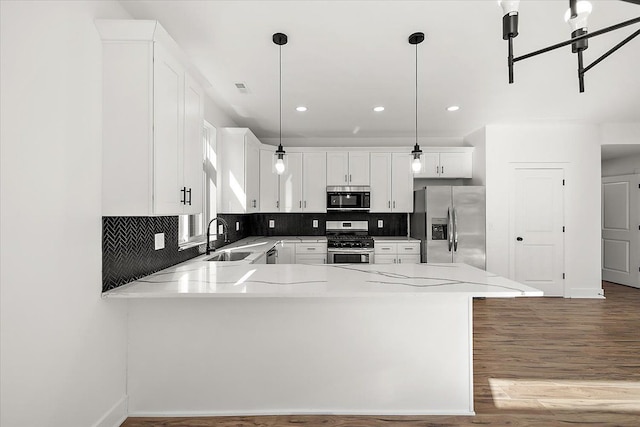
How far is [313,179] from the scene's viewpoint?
5.46m

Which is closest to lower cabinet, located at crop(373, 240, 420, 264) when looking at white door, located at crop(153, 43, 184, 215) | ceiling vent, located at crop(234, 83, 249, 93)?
ceiling vent, located at crop(234, 83, 249, 93)

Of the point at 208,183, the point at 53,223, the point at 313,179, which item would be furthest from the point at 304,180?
the point at 53,223

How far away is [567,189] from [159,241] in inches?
218

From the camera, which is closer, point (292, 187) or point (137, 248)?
point (137, 248)

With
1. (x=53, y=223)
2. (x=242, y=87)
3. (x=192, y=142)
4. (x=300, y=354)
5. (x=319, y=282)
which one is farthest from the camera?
(x=242, y=87)

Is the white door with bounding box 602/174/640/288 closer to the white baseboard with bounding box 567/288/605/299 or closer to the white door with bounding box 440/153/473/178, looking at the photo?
the white baseboard with bounding box 567/288/605/299

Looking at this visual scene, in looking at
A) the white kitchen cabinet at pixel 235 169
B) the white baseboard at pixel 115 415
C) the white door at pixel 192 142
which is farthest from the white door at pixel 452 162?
the white baseboard at pixel 115 415

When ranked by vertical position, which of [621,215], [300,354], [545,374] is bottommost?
[545,374]

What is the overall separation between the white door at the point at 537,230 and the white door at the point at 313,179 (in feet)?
9.33

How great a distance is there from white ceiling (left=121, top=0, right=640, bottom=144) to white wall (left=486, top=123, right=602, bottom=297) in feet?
1.10

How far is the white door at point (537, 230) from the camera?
5129 mm

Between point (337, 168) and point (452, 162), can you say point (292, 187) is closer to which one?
point (337, 168)

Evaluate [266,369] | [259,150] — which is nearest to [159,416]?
[266,369]

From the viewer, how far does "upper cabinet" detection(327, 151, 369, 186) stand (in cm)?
545
